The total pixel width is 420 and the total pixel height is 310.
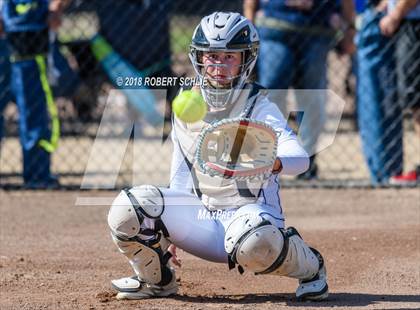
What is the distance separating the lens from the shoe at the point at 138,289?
4430mm

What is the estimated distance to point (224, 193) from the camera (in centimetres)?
444

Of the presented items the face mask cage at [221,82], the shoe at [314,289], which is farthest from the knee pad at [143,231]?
the shoe at [314,289]

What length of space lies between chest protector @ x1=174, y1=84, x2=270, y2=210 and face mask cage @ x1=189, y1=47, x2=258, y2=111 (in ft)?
0.17

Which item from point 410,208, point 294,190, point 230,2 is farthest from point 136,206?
point 230,2

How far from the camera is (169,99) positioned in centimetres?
1016

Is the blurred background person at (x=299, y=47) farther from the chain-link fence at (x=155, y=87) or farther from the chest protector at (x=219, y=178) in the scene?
the chest protector at (x=219, y=178)

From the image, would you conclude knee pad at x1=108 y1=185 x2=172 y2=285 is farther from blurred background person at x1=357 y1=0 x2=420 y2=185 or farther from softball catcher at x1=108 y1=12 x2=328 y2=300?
blurred background person at x1=357 y1=0 x2=420 y2=185

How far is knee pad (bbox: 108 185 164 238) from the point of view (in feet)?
13.7

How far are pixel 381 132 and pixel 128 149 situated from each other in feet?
8.12

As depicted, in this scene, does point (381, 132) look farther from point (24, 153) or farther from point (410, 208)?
point (24, 153)

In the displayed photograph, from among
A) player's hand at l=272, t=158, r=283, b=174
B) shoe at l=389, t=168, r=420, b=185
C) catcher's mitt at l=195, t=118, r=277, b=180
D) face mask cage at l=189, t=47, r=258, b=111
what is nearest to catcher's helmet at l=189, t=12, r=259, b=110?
face mask cage at l=189, t=47, r=258, b=111

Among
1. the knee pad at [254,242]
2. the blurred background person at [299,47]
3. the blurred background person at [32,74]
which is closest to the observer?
the knee pad at [254,242]

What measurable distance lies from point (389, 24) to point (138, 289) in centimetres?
392

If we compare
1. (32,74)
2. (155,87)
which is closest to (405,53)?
(155,87)
